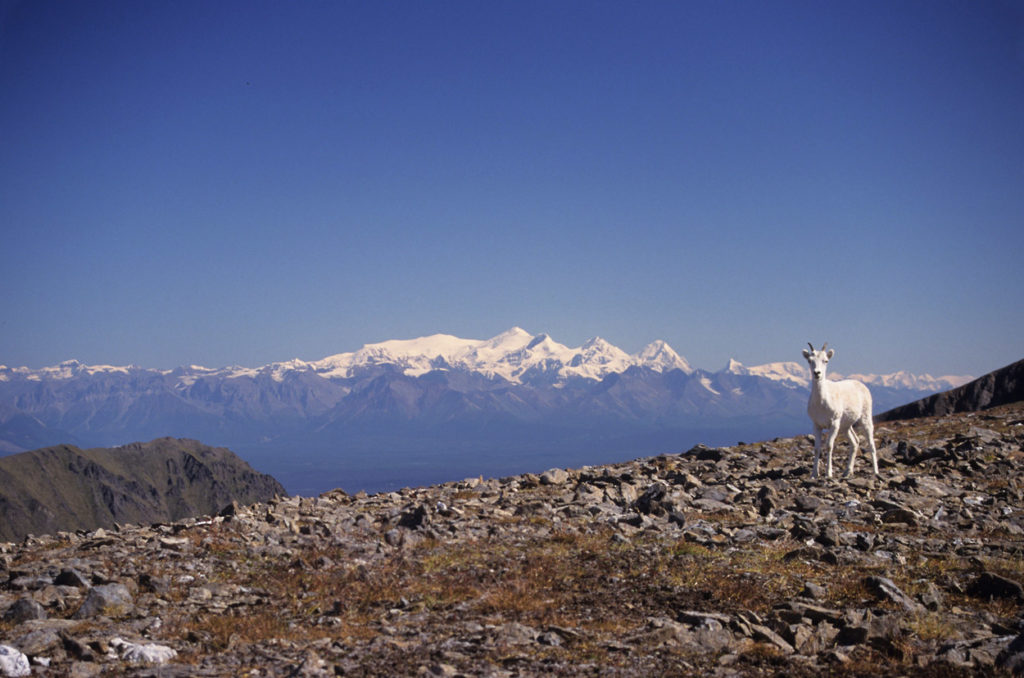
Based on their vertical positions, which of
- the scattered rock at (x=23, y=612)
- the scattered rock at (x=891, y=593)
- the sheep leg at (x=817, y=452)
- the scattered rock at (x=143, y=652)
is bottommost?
the scattered rock at (x=143, y=652)

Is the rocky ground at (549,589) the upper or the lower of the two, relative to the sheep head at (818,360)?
lower

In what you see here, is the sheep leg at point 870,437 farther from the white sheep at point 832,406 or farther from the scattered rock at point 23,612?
the scattered rock at point 23,612

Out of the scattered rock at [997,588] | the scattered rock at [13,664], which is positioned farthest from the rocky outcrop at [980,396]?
the scattered rock at [13,664]

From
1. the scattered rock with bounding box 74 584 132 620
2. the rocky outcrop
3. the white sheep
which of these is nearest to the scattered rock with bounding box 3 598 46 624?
the scattered rock with bounding box 74 584 132 620

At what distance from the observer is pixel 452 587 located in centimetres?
1276

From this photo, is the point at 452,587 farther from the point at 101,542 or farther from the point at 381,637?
the point at 101,542

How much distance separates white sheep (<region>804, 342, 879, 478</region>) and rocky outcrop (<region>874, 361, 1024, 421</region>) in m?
38.3

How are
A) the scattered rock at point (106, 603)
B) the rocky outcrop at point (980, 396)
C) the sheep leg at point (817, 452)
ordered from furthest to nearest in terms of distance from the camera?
the rocky outcrop at point (980, 396), the sheep leg at point (817, 452), the scattered rock at point (106, 603)

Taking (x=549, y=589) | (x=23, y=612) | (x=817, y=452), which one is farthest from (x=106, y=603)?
(x=817, y=452)

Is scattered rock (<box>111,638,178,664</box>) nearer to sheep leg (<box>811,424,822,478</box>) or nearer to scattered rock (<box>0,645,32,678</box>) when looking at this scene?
scattered rock (<box>0,645,32,678</box>)

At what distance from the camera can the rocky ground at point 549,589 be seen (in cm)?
940

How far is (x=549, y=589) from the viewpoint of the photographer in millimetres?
12633

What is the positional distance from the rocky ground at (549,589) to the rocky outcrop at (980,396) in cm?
4424

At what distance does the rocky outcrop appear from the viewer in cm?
5809
